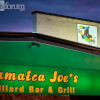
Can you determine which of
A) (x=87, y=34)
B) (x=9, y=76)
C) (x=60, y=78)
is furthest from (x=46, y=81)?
(x=87, y=34)

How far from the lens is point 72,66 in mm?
8445

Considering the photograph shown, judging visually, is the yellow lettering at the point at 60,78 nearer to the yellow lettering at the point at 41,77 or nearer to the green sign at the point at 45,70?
the green sign at the point at 45,70

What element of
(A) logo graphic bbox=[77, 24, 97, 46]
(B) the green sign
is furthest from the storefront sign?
(A) logo graphic bbox=[77, 24, 97, 46]

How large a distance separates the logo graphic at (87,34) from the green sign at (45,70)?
5.87 ft

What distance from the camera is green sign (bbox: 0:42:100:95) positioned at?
764cm

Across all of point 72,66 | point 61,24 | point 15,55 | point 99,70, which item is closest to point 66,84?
point 72,66

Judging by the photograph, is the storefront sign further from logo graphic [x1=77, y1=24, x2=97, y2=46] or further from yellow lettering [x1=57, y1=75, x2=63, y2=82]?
logo graphic [x1=77, y1=24, x2=97, y2=46]

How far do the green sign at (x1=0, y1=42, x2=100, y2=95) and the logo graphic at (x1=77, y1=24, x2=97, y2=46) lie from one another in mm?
1789

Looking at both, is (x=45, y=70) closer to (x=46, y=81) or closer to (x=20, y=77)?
(x=46, y=81)

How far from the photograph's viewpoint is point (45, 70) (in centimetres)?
795

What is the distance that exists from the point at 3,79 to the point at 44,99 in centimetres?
410

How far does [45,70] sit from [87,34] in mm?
3355

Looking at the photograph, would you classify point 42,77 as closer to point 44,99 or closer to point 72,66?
point 72,66

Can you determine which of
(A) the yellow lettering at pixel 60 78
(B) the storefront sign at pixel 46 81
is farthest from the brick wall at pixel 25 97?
(A) the yellow lettering at pixel 60 78
